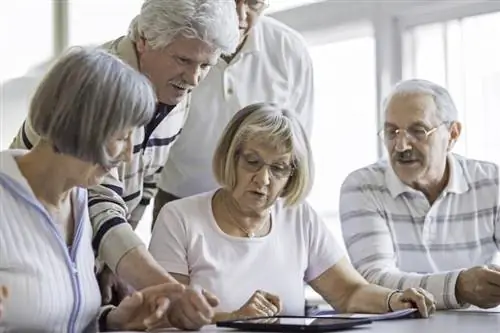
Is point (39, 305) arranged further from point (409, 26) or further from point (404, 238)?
point (409, 26)

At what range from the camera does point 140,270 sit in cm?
172

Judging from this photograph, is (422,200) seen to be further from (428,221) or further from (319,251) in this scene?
(319,251)

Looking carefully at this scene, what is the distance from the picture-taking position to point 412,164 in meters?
2.40

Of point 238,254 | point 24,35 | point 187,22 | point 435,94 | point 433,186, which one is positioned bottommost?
point 238,254

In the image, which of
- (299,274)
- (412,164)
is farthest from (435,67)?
(299,274)

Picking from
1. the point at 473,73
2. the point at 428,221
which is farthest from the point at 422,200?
the point at 473,73

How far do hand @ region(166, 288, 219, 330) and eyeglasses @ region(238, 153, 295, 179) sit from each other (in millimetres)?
482

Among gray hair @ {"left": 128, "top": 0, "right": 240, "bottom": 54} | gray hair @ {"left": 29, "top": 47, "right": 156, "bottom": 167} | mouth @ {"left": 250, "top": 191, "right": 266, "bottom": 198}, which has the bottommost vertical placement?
mouth @ {"left": 250, "top": 191, "right": 266, "bottom": 198}

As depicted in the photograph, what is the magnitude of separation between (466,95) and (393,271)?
89 centimetres

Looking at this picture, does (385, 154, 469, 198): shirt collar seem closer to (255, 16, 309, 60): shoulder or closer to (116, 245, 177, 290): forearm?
(255, 16, 309, 60): shoulder

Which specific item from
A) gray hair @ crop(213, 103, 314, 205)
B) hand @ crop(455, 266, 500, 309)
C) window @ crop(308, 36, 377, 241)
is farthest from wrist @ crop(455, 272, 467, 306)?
window @ crop(308, 36, 377, 241)

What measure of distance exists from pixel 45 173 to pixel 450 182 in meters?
1.22

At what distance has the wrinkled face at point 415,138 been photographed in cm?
239

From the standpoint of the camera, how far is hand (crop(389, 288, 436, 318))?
1.85m
